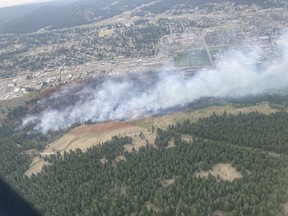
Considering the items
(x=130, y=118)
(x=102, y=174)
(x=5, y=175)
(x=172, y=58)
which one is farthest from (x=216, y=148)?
(x=172, y=58)

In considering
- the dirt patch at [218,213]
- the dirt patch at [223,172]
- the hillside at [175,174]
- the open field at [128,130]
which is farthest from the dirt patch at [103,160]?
the dirt patch at [218,213]

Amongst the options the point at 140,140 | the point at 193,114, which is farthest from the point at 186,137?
the point at 193,114

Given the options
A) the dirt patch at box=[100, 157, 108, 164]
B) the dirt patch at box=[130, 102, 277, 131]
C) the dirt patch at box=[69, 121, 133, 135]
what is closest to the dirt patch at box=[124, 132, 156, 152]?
the dirt patch at box=[100, 157, 108, 164]

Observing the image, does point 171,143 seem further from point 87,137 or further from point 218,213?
point 218,213

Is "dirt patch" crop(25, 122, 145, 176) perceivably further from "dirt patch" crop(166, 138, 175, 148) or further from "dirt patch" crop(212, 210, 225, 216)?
"dirt patch" crop(212, 210, 225, 216)

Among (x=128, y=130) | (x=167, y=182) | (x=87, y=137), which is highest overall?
(x=167, y=182)

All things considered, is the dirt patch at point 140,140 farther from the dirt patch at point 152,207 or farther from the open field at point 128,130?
the dirt patch at point 152,207
